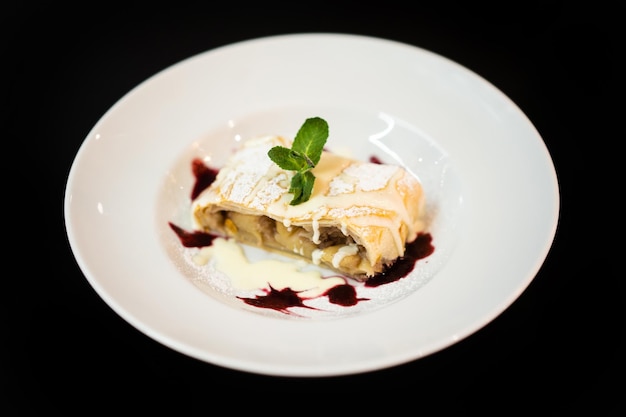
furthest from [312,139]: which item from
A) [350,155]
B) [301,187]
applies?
[350,155]

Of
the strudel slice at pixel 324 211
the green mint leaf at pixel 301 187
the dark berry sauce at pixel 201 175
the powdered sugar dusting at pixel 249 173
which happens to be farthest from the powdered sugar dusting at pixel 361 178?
the dark berry sauce at pixel 201 175

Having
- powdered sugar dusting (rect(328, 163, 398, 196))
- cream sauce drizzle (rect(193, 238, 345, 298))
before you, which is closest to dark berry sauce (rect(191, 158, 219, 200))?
cream sauce drizzle (rect(193, 238, 345, 298))

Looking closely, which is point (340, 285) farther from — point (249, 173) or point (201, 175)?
point (201, 175)

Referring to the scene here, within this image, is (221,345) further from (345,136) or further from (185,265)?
(345,136)

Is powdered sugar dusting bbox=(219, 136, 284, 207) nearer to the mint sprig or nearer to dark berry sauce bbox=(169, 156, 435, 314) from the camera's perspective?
the mint sprig

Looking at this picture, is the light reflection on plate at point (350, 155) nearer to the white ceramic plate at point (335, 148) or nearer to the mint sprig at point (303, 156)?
the white ceramic plate at point (335, 148)

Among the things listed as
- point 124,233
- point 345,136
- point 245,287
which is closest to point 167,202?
point 124,233
